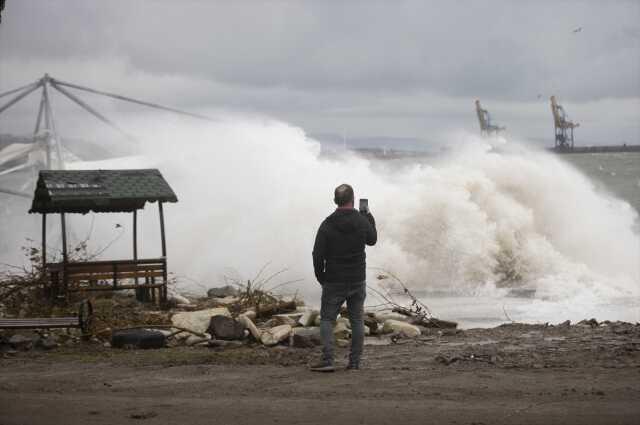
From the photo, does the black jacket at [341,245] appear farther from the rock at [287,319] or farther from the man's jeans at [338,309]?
the rock at [287,319]

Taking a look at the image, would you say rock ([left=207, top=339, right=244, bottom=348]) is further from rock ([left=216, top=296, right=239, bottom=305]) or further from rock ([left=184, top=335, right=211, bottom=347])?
rock ([left=216, top=296, right=239, bottom=305])

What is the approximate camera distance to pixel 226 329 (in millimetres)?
12375

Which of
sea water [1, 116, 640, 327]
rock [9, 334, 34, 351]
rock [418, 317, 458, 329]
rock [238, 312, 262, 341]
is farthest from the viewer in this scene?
sea water [1, 116, 640, 327]

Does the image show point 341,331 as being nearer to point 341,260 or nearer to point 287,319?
point 287,319

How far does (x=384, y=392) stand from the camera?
8383 mm

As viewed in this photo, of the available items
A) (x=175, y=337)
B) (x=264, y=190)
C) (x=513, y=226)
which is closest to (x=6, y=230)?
(x=264, y=190)

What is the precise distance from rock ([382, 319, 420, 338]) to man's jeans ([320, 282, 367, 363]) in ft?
11.4

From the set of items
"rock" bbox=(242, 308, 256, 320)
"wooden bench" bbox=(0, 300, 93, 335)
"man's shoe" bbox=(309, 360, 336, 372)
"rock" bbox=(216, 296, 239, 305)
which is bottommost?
"man's shoe" bbox=(309, 360, 336, 372)

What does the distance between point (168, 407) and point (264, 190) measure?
2258 centimetres

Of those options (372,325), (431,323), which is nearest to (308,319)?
(372,325)

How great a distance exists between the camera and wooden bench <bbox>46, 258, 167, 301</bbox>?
637 inches

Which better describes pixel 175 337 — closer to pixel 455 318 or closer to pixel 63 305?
pixel 63 305

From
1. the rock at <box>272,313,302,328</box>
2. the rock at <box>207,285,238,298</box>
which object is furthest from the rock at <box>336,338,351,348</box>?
the rock at <box>207,285,238,298</box>

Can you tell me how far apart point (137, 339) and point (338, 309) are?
3.57m
